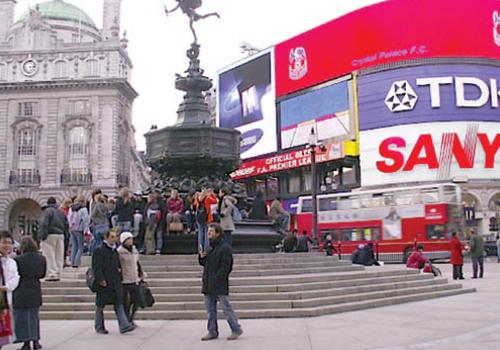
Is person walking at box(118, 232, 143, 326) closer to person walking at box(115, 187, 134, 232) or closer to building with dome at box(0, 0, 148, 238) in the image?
person walking at box(115, 187, 134, 232)

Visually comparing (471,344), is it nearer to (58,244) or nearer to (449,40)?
(58,244)

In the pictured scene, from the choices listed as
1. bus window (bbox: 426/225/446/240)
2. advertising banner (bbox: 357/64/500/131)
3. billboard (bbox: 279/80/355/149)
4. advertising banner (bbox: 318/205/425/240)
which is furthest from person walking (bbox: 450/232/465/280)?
billboard (bbox: 279/80/355/149)

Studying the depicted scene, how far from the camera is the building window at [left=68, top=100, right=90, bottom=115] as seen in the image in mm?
58500

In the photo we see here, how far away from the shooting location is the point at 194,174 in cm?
1580

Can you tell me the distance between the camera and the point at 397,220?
103 feet

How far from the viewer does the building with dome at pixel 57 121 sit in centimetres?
5756

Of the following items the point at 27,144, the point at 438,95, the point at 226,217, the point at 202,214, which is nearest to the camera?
the point at 226,217

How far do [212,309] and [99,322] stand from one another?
181 cm

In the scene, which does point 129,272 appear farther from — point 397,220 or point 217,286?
point 397,220

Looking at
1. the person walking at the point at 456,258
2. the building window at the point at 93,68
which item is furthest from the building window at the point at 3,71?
the person walking at the point at 456,258

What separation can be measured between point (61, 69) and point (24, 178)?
11.3 meters

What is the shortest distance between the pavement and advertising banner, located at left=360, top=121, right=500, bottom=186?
129ft

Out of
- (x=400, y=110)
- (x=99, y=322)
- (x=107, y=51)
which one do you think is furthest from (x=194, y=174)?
(x=107, y=51)

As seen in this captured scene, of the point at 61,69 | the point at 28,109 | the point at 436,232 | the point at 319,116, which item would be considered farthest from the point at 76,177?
the point at 436,232
